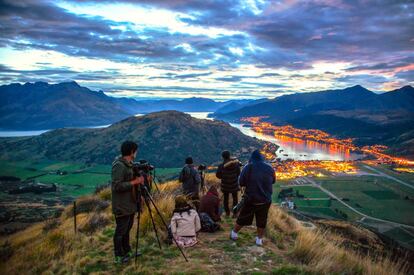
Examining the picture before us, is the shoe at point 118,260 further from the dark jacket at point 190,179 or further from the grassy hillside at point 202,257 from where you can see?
the dark jacket at point 190,179

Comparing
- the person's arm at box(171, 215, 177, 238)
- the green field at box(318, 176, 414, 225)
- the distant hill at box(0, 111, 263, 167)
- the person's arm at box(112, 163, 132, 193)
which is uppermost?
the person's arm at box(112, 163, 132, 193)

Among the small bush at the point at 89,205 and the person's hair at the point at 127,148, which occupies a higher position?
the person's hair at the point at 127,148

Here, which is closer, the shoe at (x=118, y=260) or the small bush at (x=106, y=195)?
the shoe at (x=118, y=260)

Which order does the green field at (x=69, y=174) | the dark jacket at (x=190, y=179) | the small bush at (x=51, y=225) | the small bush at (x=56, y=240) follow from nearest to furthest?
1. the small bush at (x=56, y=240)
2. the dark jacket at (x=190, y=179)
3. the small bush at (x=51, y=225)
4. the green field at (x=69, y=174)

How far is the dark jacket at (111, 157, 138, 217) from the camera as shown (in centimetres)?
612

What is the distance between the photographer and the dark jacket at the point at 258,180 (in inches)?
289

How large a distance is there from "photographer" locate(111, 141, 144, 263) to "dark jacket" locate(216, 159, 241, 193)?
4.21 m

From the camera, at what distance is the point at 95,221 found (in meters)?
10.5

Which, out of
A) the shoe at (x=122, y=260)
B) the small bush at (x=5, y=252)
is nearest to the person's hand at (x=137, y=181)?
the shoe at (x=122, y=260)

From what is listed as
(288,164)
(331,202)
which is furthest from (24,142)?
(331,202)

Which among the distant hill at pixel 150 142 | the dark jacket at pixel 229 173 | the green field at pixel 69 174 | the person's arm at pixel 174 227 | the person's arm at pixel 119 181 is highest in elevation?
the person's arm at pixel 119 181

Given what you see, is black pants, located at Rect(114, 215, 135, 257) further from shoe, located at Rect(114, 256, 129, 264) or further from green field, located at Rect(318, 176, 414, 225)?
green field, located at Rect(318, 176, 414, 225)

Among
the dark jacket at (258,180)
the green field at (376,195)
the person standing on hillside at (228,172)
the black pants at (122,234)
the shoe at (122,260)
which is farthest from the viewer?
the green field at (376,195)

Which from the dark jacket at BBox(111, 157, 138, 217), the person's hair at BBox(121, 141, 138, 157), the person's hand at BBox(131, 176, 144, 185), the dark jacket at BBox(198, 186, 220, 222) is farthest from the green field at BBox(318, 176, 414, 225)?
the person's hair at BBox(121, 141, 138, 157)
